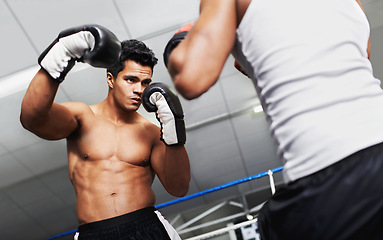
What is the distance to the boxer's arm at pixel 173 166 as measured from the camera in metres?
1.51

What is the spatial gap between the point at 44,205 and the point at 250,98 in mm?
3315

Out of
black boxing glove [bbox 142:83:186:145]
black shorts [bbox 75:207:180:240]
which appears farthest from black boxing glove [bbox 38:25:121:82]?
black shorts [bbox 75:207:180:240]

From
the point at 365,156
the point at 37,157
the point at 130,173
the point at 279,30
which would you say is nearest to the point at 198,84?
the point at 279,30

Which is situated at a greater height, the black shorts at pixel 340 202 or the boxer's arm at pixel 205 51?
the boxer's arm at pixel 205 51

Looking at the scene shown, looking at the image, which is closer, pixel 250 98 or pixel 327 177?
pixel 327 177

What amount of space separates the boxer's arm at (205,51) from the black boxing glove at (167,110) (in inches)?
32.0

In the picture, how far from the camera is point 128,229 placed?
55.1 inches

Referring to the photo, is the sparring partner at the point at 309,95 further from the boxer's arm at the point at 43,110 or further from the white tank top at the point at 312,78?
the boxer's arm at the point at 43,110

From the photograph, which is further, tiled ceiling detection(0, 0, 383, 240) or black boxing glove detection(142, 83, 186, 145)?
tiled ceiling detection(0, 0, 383, 240)

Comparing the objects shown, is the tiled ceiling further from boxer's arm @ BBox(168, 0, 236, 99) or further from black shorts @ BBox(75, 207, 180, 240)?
boxer's arm @ BBox(168, 0, 236, 99)

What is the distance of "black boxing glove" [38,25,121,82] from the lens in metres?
1.23

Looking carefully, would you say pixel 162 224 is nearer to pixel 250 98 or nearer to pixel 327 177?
pixel 327 177

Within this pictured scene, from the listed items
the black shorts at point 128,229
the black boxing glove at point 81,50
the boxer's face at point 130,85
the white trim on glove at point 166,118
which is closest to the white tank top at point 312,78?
the black boxing glove at point 81,50

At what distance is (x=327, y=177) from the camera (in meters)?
0.54
